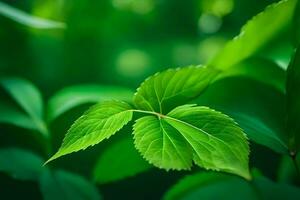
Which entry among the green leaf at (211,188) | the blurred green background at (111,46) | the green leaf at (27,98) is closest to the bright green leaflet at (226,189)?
the green leaf at (211,188)

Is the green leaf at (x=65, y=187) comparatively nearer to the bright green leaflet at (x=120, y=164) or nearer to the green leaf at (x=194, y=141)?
the bright green leaflet at (x=120, y=164)

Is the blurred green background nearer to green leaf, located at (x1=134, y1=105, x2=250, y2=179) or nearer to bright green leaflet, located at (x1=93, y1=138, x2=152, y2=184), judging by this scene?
bright green leaflet, located at (x1=93, y1=138, x2=152, y2=184)

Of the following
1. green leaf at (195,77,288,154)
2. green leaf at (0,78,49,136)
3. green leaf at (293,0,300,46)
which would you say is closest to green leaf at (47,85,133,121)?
green leaf at (0,78,49,136)

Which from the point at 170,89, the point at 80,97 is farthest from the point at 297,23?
the point at 80,97

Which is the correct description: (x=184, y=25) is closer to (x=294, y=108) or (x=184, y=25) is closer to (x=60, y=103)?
(x=60, y=103)

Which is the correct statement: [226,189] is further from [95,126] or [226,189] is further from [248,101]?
[95,126]

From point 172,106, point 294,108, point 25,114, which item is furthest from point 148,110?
point 25,114

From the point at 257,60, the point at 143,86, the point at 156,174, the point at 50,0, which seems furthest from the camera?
the point at 50,0
